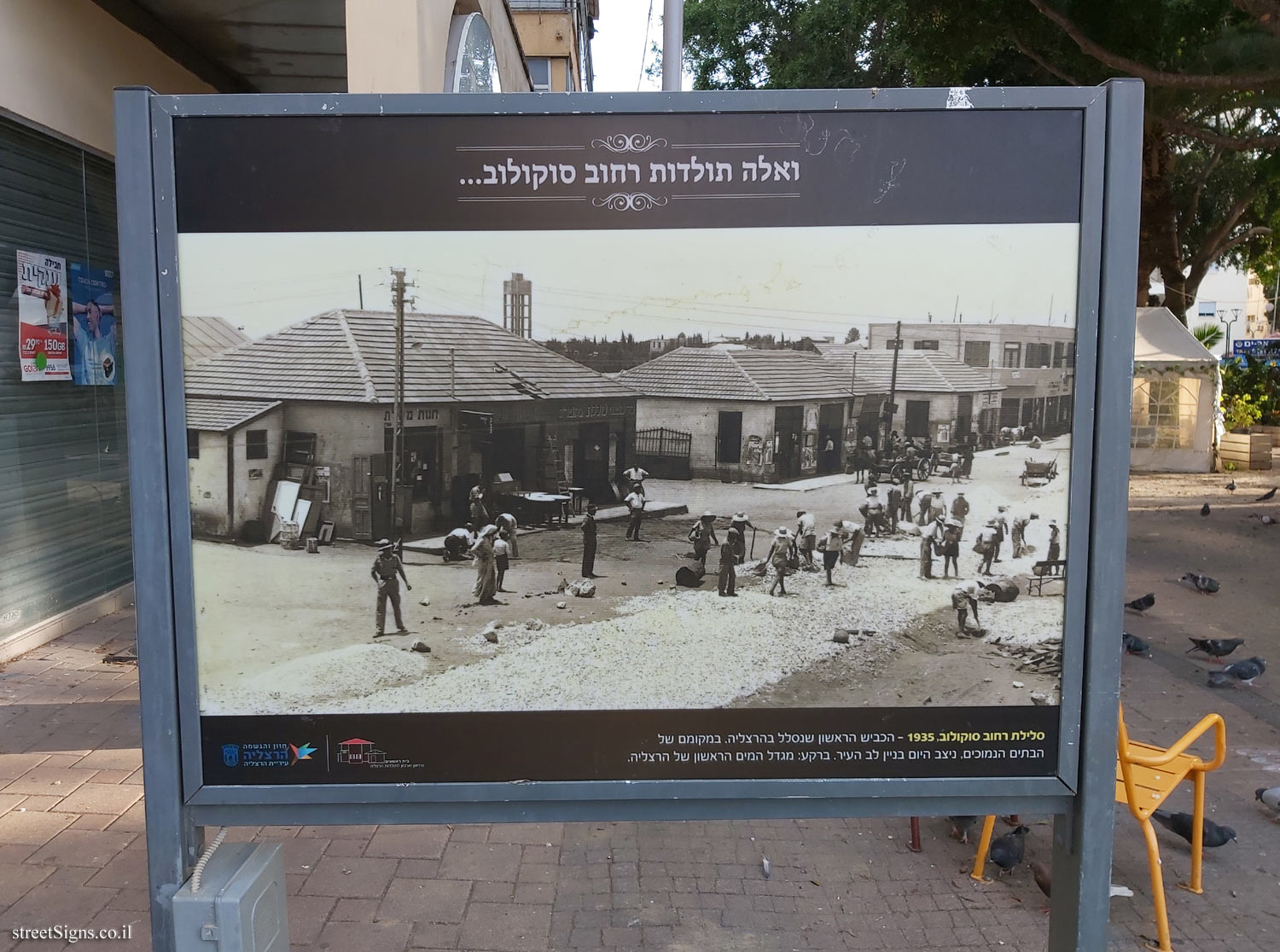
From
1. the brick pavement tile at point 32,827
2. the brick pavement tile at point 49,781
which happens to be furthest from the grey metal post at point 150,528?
the brick pavement tile at point 49,781

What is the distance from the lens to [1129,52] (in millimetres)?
11164

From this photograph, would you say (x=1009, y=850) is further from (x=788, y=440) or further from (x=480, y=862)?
(x=788, y=440)

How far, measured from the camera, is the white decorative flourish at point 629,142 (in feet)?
7.27

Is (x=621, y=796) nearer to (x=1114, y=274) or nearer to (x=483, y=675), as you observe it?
(x=483, y=675)

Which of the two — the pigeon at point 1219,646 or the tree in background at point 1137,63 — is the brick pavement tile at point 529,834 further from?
the tree in background at point 1137,63

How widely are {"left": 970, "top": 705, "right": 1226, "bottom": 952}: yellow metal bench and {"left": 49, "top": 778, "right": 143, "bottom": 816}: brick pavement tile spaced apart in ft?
12.9

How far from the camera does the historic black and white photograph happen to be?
2242 mm

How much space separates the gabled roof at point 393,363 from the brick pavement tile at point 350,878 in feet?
7.98

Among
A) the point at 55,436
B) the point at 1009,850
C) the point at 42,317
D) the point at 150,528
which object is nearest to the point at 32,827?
the point at 150,528

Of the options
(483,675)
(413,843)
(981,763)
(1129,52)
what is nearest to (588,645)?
(483,675)

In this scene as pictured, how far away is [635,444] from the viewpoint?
7.55ft

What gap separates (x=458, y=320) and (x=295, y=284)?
40 cm

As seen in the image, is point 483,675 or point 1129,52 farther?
point 1129,52

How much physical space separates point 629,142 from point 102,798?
13.7ft
